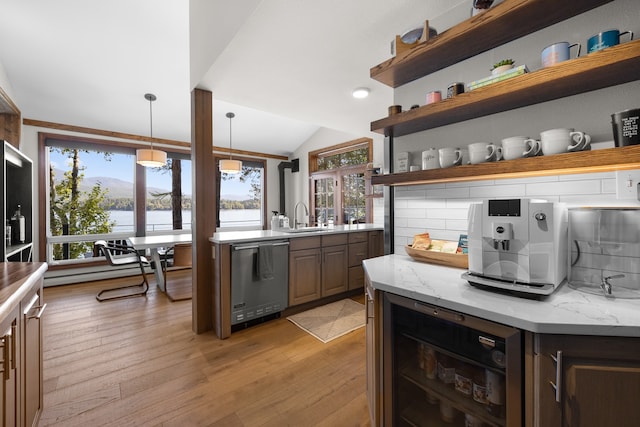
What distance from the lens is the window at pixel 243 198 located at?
20.1ft

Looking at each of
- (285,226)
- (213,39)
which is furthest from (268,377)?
(213,39)

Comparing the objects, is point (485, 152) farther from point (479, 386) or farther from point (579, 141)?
point (479, 386)

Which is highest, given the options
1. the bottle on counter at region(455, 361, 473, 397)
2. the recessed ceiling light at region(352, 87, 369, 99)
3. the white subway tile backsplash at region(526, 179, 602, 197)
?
the recessed ceiling light at region(352, 87, 369, 99)

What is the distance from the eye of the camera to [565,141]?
1120 millimetres

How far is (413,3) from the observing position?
154 cm

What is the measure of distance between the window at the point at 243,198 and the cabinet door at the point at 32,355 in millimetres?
4611

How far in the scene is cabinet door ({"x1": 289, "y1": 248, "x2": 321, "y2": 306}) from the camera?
10.00 feet

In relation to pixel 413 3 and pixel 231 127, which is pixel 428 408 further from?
pixel 231 127

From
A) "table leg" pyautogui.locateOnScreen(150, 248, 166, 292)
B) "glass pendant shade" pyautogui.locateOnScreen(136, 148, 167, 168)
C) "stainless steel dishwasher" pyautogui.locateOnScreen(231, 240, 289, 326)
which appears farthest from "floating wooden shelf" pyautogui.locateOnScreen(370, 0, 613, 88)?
"table leg" pyautogui.locateOnScreen(150, 248, 166, 292)

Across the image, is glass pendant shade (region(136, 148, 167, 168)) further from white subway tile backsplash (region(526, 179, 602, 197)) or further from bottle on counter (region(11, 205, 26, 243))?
white subway tile backsplash (region(526, 179, 602, 197))

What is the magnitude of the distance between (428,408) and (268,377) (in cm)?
113

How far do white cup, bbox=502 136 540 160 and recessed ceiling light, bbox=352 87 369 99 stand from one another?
5.53ft

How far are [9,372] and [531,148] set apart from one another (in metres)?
2.24

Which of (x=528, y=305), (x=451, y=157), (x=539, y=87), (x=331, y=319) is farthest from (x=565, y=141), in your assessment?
(x=331, y=319)
